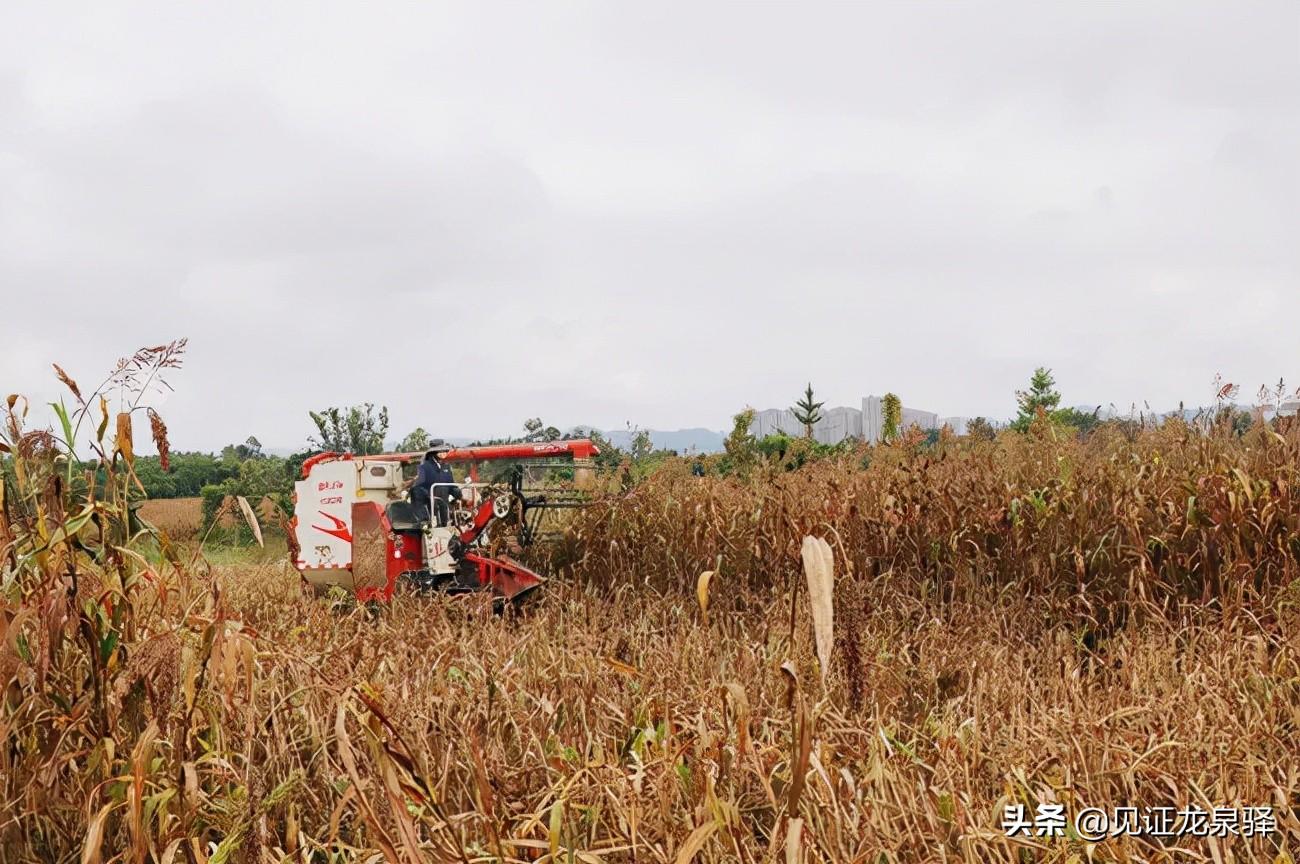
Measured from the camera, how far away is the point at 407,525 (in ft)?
22.4

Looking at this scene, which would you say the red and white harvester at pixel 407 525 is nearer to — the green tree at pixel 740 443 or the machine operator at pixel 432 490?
the machine operator at pixel 432 490

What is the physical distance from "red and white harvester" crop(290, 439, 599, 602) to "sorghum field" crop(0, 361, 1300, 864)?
0.55 m

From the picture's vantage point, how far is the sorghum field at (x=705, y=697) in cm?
255

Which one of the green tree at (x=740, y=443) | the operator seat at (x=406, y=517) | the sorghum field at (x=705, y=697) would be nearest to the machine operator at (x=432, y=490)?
the operator seat at (x=406, y=517)

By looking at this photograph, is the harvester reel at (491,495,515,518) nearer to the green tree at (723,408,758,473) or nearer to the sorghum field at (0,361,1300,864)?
the sorghum field at (0,361,1300,864)

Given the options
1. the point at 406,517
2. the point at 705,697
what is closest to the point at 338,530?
the point at 406,517

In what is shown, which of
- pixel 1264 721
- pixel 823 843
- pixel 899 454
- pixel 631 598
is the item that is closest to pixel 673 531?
pixel 631 598

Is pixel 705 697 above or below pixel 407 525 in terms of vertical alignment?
below

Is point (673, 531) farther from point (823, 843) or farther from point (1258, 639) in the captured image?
point (823, 843)

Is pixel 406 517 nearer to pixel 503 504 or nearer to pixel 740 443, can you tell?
pixel 503 504

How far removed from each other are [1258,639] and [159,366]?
4.09 metres

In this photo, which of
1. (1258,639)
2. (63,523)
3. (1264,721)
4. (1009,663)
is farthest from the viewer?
(1009,663)

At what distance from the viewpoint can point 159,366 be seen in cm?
272

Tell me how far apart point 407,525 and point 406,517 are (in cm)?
9
